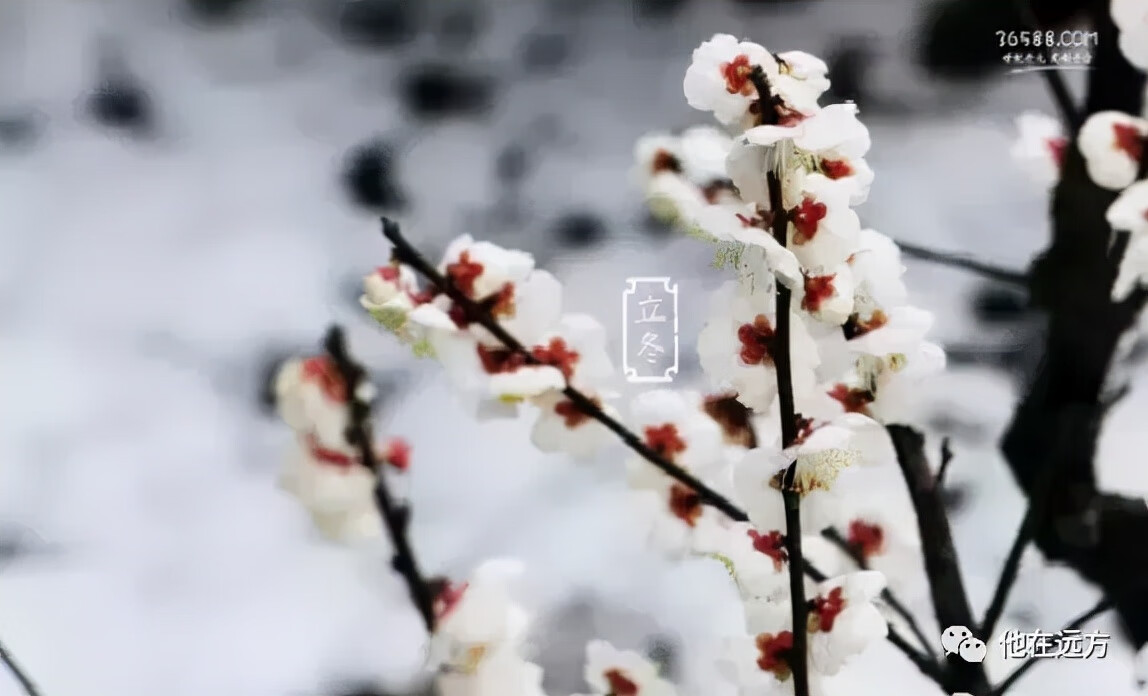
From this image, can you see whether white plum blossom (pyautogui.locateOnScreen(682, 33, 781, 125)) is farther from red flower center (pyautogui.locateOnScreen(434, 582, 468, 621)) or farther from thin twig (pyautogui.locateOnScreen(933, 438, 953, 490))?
red flower center (pyautogui.locateOnScreen(434, 582, 468, 621))

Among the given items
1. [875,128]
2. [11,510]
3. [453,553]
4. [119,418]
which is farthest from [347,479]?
[875,128]

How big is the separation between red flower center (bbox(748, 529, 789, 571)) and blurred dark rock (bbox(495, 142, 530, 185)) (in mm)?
438

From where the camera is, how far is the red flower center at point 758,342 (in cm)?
76

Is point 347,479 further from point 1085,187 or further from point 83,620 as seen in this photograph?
point 1085,187

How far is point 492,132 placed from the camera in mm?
904

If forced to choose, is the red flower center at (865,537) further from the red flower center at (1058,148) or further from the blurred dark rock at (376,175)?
the blurred dark rock at (376,175)

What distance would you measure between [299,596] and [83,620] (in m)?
0.24

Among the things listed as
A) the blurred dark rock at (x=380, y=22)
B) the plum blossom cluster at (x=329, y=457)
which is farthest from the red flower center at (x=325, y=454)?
the blurred dark rock at (x=380, y=22)

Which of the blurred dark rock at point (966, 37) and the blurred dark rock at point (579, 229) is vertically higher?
the blurred dark rock at point (966, 37)

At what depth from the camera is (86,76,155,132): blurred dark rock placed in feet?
3.00

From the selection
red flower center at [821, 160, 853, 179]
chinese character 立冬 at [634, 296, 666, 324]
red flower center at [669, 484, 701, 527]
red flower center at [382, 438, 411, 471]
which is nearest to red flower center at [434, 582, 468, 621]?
red flower center at [382, 438, 411, 471]

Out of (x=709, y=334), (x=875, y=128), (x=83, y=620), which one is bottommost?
(x=83, y=620)

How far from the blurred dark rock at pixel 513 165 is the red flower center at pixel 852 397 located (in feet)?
1.29

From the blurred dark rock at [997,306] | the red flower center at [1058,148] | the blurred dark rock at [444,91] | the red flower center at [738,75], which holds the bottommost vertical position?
the blurred dark rock at [997,306]
